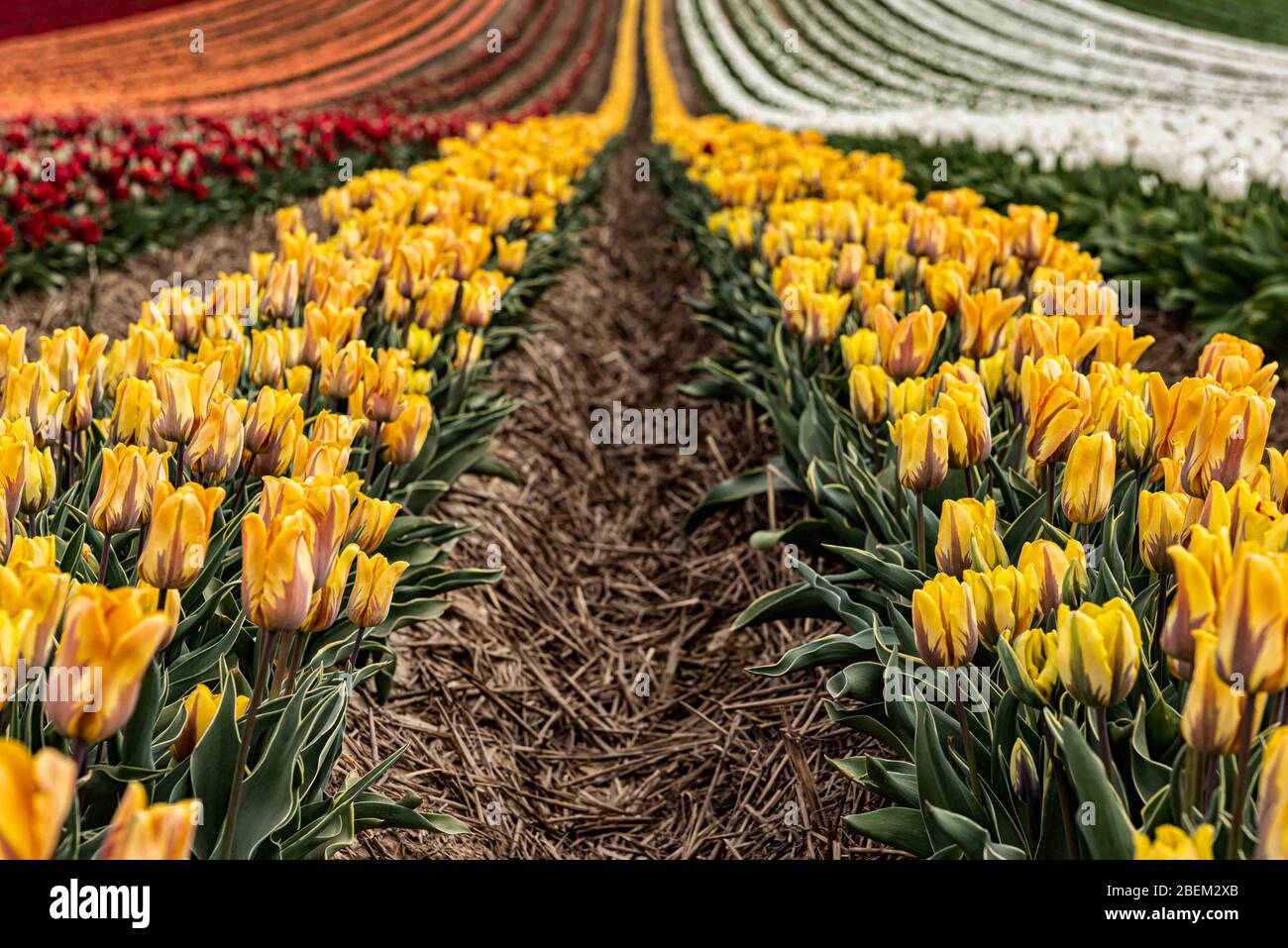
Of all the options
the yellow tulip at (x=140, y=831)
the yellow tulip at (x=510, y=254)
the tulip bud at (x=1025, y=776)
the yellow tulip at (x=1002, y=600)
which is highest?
the yellow tulip at (x=510, y=254)

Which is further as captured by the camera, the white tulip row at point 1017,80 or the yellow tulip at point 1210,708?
the white tulip row at point 1017,80

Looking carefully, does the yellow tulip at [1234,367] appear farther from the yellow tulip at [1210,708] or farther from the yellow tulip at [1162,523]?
the yellow tulip at [1210,708]

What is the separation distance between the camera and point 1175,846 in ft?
3.21

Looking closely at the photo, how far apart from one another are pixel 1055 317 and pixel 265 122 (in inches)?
387

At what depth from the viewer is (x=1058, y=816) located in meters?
1.30

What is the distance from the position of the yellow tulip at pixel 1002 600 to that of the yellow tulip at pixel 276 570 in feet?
2.74

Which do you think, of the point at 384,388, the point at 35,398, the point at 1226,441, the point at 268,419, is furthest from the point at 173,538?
the point at 1226,441

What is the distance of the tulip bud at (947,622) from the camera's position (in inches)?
51.6

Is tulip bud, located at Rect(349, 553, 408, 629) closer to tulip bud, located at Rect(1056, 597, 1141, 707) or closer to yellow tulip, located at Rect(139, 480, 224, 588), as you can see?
yellow tulip, located at Rect(139, 480, 224, 588)

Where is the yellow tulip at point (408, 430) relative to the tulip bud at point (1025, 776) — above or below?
above

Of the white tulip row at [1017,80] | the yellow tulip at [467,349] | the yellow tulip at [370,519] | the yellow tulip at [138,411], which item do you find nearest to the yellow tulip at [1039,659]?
the yellow tulip at [370,519]

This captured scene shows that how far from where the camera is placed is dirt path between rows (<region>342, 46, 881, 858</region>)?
2293 mm
